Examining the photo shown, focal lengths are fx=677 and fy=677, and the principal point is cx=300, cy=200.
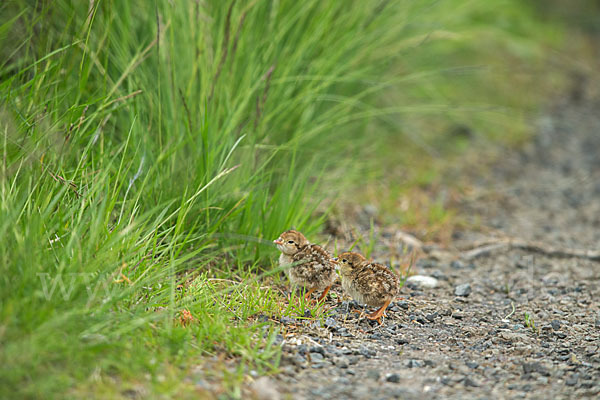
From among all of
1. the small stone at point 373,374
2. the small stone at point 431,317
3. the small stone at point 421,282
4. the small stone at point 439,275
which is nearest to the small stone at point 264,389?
the small stone at point 373,374

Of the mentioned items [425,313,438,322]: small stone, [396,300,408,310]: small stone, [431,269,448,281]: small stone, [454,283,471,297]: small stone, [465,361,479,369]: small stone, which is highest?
[465,361,479,369]: small stone

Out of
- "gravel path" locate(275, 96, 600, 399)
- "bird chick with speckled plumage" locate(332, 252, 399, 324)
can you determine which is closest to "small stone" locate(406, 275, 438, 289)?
"gravel path" locate(275, 96, 600, 399)

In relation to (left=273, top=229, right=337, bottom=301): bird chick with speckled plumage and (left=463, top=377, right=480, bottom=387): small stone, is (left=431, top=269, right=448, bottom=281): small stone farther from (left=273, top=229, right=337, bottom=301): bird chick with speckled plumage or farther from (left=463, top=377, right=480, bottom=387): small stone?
(left=463, top=377, right=480, bottom=387): small stone

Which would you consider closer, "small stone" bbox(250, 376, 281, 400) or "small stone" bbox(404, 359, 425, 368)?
"small stone" bbox(250, 376, 281, 400)

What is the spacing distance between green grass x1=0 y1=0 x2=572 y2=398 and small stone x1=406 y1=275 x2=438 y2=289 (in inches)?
26.0

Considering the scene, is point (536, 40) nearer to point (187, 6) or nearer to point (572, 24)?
point (572, 24)

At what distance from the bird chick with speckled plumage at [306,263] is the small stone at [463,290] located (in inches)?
34.4

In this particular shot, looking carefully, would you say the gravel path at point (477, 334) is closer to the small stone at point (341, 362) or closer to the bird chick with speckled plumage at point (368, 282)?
the small stone at point (341, 362)

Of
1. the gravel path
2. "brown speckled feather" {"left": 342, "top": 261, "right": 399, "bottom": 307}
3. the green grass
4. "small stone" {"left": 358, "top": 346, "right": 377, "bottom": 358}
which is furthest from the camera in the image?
"brown speckled feather" {"left": 342, "top": 261, "right": 399, "bottom": 307}

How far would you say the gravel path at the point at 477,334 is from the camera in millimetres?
2818

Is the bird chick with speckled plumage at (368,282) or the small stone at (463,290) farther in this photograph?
the small stone at (463,290)

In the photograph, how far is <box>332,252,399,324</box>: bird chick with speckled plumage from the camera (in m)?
3.34

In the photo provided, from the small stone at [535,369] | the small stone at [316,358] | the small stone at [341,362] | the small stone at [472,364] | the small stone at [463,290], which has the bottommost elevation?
the small stone at [463,290]

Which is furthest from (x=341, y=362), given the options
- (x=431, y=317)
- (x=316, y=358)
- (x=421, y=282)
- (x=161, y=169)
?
(x=161, y=169)
